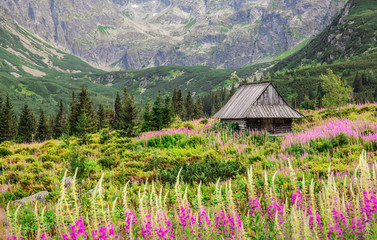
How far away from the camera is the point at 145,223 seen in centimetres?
311

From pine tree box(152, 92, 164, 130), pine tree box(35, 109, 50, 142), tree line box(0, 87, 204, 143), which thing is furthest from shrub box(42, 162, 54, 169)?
pine tree box(35, 109, 50, 142)

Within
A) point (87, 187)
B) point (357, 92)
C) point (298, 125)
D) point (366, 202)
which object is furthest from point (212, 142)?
point (357, 92)

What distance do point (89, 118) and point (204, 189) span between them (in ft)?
97.3

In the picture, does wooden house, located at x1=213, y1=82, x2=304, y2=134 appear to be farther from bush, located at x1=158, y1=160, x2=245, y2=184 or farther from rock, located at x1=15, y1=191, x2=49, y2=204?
rock, located at x1=15, y1=191, x2=49, y2=204

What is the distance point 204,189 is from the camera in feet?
24.6

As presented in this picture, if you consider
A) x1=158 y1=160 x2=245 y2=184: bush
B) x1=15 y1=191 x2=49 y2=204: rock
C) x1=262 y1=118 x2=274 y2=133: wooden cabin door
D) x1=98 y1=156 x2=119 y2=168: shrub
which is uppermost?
x1=262 y1=118 x2=274 y2=133: wooden cabin door

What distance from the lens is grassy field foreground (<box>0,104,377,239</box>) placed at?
306 cm

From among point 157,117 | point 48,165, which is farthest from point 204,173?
point 157,117

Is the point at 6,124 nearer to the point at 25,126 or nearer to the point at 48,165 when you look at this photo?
the point at 25,126

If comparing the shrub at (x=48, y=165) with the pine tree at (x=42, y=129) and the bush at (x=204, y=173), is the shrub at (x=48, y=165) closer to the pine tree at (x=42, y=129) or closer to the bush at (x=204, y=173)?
the bush at (x=204, y=173)

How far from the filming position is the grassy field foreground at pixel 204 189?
3.06 meters

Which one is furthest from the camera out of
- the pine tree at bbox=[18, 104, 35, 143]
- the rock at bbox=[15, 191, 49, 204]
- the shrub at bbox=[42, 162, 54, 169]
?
the pine tree at bbox=[18, 104, 35, 143]

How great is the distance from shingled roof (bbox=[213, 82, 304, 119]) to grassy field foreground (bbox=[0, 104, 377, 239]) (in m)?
2.50

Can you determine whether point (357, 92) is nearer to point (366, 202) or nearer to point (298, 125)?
point (298, 125)
